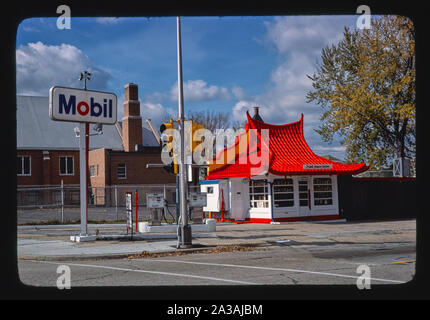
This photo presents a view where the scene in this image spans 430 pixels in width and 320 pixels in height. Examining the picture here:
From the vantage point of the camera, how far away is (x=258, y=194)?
79.9 ft

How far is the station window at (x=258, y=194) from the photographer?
23.9 m

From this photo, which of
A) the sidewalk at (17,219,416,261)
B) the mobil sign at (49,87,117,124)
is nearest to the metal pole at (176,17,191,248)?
the sidewalk at (17,219,416,261)

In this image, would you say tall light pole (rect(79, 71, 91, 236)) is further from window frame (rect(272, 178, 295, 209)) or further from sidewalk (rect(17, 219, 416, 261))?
window frame (rect(272, 178, 295, 209))

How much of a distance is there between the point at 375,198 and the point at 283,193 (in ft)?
20.4

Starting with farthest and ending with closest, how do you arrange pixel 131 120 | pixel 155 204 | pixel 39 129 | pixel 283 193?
pixel 131 120 → pixel 39 129 → pixel 283 193 → pixel 155 204

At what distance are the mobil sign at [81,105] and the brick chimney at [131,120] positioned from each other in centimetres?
3362

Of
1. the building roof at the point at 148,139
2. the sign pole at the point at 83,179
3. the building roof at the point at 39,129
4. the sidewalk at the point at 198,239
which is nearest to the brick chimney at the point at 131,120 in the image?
the building roof at the point at 39,129

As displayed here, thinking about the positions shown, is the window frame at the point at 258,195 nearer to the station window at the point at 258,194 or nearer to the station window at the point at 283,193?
the station window at the point at 258,194

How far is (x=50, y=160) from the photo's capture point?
47.3 m

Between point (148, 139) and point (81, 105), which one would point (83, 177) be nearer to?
point (81, 105)

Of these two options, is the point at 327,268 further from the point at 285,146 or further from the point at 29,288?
the point at 285,146

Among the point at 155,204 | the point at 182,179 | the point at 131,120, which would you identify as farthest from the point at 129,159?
the point at 182,179

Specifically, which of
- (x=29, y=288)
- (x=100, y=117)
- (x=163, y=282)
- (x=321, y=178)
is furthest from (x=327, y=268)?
(x=321, y=178)

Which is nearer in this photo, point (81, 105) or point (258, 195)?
point (81, 105)
